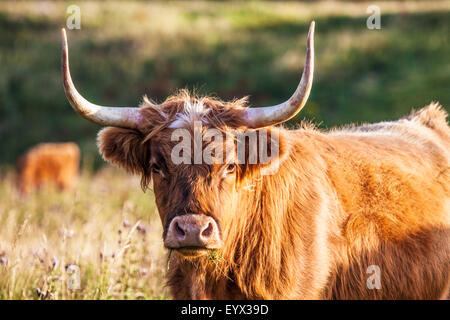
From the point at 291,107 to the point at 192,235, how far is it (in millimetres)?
1025

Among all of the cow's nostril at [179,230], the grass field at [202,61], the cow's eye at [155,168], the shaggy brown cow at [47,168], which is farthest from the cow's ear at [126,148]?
the shaggy brown cow at [47,168]

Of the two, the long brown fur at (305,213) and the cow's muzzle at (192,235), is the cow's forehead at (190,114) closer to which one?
the long brown fur at (305,213)

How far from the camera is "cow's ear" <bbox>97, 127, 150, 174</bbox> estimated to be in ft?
15.3

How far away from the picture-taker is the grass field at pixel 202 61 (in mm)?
18594

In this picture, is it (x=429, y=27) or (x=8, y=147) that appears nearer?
(x=8, y=147)

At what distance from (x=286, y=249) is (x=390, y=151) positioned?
1403mm

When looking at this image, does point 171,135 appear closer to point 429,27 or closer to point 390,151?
point 390,151

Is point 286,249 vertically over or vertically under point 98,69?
under

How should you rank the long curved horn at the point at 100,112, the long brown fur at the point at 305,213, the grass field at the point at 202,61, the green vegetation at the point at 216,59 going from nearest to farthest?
1. the long curved horn at the point at 100,112
2. the long brown fur at the point at 305,213
3. the grass field at the point at 202,61
4. the green vegetation at the point at 216,59

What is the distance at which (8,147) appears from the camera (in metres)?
20.1

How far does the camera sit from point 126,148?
4656 mm

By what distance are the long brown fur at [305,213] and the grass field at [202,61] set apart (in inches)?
260
